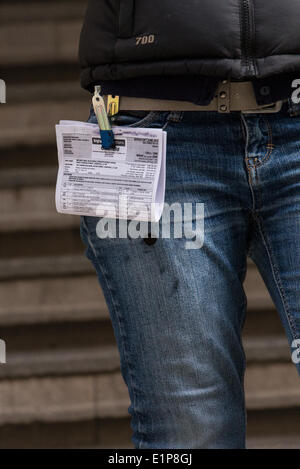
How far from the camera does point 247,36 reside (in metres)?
1.18

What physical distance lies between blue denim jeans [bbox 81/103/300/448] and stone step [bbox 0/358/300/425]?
62.0 inches

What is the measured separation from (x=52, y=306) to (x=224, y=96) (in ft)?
5.97

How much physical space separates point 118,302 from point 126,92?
1.21ft

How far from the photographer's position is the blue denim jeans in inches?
47.6

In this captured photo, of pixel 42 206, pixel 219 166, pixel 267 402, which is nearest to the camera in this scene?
pixel 219 166

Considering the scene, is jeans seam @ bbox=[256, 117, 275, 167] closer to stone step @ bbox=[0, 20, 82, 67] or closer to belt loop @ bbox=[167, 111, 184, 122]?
belt loop @ bbox=[167, 111, 184, 122]

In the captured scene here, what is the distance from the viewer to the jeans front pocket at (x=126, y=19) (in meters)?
1.23

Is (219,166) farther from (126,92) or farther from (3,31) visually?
(3,31)

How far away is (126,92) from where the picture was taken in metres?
1.24

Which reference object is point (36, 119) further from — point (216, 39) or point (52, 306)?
point (216, 39)

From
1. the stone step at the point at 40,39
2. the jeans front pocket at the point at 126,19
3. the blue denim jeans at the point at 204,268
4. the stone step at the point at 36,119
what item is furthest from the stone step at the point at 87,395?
the jeans front pocket at the point at 126,19

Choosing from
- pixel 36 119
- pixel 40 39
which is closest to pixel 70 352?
pixel 36 119
